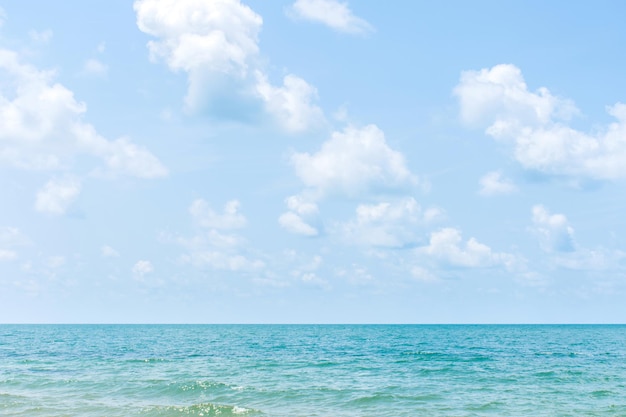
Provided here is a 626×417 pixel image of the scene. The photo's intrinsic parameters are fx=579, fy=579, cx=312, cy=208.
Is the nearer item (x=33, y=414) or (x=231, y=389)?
(x=33, y=414)

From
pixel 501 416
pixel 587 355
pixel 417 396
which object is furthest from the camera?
pixel 587 355

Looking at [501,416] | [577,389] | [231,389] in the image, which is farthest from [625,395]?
[231,389]

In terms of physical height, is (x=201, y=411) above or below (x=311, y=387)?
below

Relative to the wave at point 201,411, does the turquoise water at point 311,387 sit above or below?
above

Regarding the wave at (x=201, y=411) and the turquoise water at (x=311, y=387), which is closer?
the wave at (x=201, y=411)

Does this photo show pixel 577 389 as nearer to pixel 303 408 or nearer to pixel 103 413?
pixel 303 408

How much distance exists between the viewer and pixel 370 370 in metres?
47.9

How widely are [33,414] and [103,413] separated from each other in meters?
3.52

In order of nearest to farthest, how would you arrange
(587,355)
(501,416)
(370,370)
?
1. (501,416)
2. (370,370)
3. (587,355)

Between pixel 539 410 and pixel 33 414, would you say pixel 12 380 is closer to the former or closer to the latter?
pixel 33 414

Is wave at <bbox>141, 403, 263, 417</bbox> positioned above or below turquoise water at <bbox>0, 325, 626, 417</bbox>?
below

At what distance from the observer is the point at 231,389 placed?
36.8m

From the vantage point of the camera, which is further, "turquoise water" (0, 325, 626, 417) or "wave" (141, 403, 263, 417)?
"turquoise water" (0, 325, 626, 417)

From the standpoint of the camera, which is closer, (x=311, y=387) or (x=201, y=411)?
(x=201, y=411)
